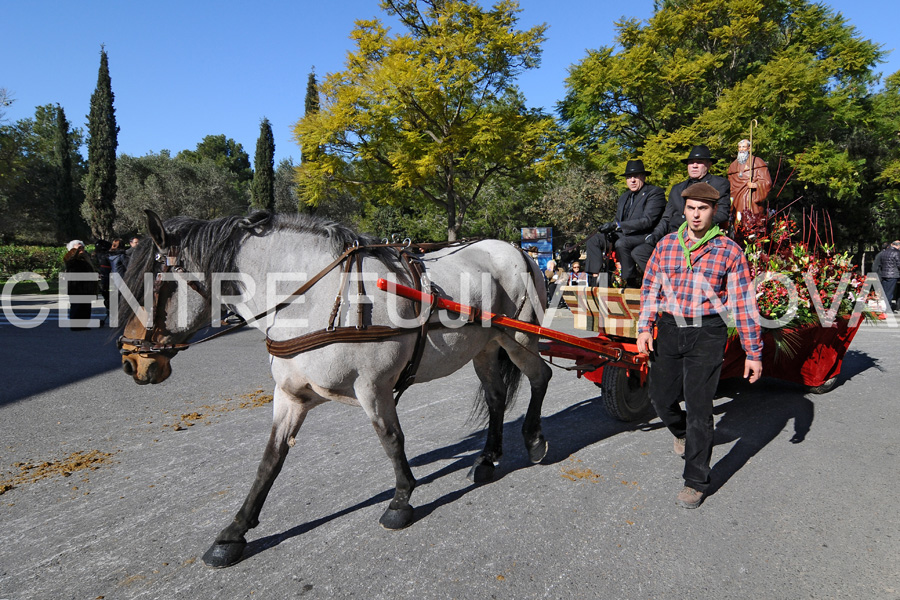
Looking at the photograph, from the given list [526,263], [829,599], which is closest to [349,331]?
[526,263]

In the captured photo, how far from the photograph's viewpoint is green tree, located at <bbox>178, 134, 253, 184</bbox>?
63.9 m

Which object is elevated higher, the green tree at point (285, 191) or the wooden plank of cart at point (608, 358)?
the green tree at point (285, 191)

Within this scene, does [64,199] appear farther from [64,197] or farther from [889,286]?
[889,286]

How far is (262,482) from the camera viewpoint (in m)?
2.81

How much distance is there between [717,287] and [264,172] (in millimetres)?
33138

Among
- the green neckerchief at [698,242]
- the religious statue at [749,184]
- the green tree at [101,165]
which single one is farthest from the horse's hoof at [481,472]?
the green tree at [101,165]

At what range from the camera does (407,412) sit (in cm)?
513

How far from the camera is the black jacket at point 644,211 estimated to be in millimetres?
4699

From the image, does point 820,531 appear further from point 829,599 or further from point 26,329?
point 26,329

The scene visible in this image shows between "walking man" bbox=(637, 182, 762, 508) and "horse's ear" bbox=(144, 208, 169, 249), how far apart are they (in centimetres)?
272

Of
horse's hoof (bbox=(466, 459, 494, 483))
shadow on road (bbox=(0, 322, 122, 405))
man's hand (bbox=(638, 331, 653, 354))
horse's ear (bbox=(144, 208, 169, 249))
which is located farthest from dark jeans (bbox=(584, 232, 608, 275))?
shadow on road (bbox=(0, 322, 122, 405))

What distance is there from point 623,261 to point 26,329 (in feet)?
38.3

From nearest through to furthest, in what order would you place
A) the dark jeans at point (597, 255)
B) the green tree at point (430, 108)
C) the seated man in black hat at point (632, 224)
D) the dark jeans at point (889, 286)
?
the seated man in black hat at point (632, 224) → the dark jeans at point (597, 255) → the dark jeans at point (889, 286) → the green tree at point (430, 108)

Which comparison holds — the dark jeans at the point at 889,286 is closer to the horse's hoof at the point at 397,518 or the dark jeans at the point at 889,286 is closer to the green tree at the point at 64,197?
the horse's hoof at the point at 397,518
